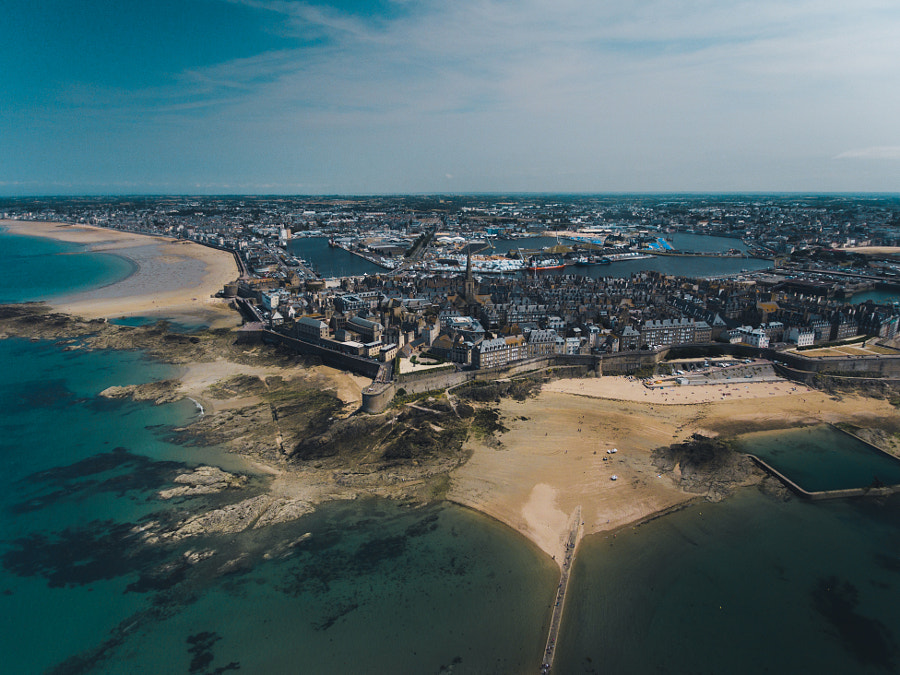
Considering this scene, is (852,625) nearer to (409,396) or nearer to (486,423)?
(486,423)

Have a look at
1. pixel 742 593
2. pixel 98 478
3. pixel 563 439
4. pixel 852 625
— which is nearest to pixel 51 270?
pixel 98 478

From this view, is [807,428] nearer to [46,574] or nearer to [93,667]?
[93,667]

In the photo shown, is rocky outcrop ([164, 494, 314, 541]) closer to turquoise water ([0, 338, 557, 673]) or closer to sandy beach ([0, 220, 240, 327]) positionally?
turquoise water ([0, 338, 557, 673])

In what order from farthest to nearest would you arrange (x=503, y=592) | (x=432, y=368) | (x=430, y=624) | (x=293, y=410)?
1. (x=432, y=368)
2. (x=293, y=410)
3. (x=503, y=592)
4. (x=430, y=624)

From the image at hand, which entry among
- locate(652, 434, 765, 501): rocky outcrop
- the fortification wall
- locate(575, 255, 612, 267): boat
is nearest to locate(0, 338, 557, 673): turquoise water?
locate(652, 434, 765, 501): rocky outcrop

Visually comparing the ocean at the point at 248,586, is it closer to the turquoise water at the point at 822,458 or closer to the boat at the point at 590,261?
the turquoise water at the point at 822,458

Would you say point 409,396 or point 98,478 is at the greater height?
point 409,396

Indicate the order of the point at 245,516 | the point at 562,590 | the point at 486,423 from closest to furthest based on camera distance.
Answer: the point at 562,590
the point at 245,516
the point at 486,423

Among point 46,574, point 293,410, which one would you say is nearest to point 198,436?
point 293,410
